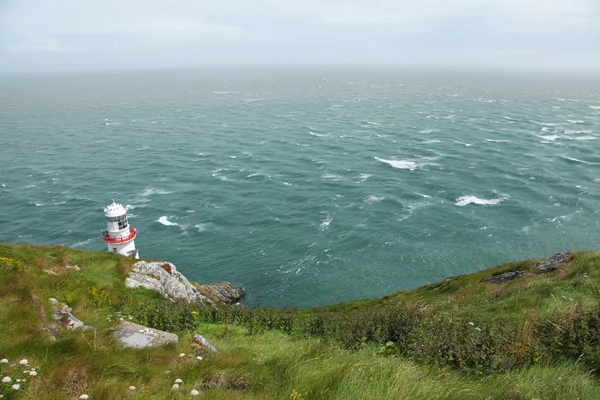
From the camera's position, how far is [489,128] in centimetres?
13325

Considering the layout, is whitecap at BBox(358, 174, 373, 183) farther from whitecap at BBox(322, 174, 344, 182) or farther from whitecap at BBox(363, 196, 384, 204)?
whitecap at BBox(363, 196, 384, 204)

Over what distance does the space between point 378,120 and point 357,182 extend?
68.4 meters

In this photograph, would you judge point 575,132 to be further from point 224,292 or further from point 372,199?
point 224,292

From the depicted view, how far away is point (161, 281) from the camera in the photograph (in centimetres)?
3169

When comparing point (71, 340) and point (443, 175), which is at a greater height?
point (71, 340)

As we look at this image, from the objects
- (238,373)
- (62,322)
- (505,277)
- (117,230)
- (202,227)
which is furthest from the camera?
(202,227)

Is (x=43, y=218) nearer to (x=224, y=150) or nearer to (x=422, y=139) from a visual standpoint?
(x=224, y=150)

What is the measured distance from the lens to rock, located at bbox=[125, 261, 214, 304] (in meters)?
29.4

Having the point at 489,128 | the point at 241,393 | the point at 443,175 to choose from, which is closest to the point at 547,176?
the point at 443,175

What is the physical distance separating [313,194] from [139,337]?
2760 inches

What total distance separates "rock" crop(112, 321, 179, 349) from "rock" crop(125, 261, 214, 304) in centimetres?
1786

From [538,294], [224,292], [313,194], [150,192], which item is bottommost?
[224,292]

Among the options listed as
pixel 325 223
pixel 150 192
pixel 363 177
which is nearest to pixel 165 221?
pixel 150 192

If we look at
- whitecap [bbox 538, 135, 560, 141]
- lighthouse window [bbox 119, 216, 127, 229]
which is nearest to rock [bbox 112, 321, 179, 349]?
lighthouse window [bbox 119, 216, 127, 229]
